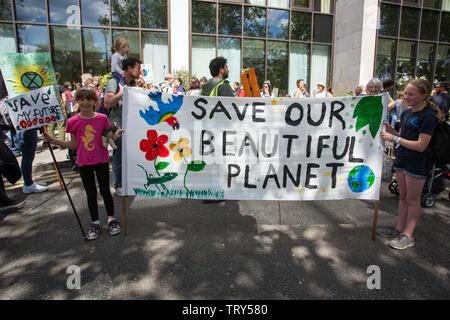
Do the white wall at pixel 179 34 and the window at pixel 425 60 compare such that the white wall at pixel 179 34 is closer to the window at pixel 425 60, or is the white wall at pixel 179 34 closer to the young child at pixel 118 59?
the young child at pixel 118 59

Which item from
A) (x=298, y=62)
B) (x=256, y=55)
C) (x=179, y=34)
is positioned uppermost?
(x=179, y=34)

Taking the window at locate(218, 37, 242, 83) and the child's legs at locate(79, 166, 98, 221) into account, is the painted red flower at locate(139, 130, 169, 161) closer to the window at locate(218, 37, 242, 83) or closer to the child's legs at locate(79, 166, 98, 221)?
the child's legs at locate(79, 166, 98, 221)

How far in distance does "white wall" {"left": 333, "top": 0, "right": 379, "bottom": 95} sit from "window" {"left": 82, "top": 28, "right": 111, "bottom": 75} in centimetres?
1077

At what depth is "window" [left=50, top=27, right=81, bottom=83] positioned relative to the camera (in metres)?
12.0

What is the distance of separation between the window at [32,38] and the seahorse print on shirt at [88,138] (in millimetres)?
11116

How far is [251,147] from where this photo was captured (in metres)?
3.44

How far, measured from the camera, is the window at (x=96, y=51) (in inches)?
481

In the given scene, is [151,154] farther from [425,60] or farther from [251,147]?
[425,60]

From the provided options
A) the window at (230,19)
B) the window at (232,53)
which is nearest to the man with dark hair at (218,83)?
the window at (232,53)

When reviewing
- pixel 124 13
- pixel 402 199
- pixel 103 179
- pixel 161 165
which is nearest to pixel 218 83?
pixel 161 165

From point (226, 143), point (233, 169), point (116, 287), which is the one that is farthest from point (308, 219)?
point (116, 287)

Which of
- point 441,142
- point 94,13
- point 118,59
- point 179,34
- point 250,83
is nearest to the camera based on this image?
point 441,142

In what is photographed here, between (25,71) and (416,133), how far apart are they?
4429 mm
